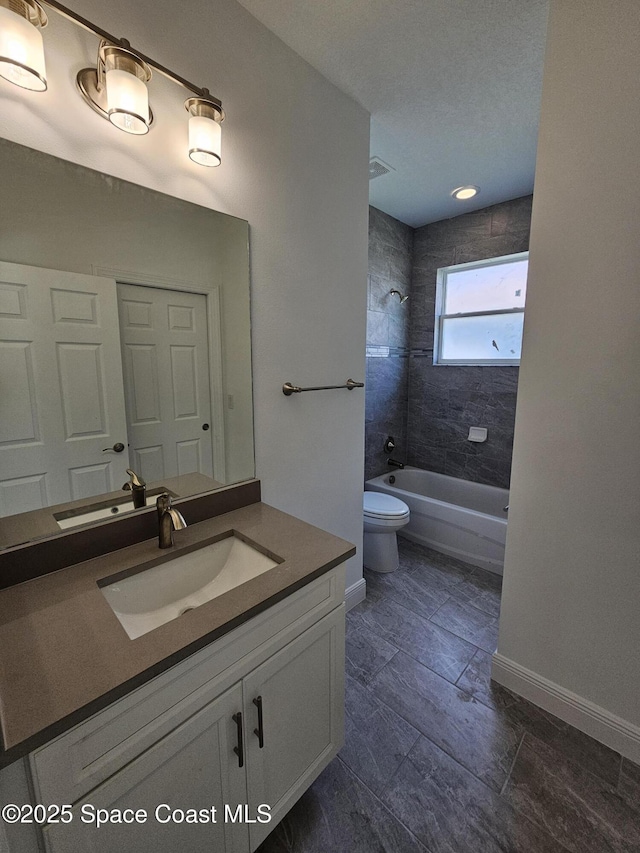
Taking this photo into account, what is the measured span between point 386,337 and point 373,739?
2.73m

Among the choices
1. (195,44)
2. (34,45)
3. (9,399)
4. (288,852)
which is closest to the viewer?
(34,45)

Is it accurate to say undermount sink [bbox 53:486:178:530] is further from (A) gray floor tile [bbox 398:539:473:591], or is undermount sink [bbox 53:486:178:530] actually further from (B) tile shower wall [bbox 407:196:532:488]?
(B) tile shower wall [bbox 407:196:532:488]

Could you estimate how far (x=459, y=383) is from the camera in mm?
3252

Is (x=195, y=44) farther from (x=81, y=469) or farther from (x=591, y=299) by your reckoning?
(x=591, y=299)

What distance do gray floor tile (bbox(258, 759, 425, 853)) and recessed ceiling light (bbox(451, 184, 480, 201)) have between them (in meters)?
3.35

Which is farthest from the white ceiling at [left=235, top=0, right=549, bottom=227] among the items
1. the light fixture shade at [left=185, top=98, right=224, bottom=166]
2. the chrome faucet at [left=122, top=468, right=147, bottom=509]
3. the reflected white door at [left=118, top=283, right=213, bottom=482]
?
the chrome faucet at [left=122, top=468, right=147, bottom=509]

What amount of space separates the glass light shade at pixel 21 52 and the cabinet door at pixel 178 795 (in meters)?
1.48

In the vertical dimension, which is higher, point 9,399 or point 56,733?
point 9,399

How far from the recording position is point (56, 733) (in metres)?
0.60

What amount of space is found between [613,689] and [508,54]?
255 cm

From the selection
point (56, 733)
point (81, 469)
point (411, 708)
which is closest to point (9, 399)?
point (81, 469)

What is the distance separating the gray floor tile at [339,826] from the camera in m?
1.09

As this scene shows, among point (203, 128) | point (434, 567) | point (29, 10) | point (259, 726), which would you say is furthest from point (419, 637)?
point (29, 10)

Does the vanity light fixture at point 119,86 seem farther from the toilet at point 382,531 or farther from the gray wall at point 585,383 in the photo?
the toilet at point 382,531
